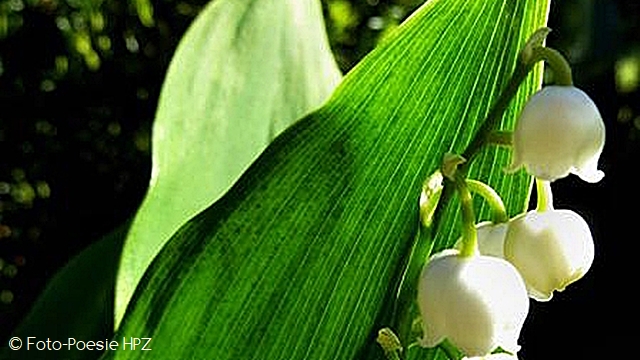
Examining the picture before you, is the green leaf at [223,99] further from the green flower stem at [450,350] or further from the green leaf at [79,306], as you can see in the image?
the green flower stem at [450,350]

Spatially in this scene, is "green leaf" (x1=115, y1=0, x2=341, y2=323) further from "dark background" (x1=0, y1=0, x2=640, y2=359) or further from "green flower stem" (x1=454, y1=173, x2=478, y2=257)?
"dark background" (x1=0, y1=0, x2=640, y2=359)

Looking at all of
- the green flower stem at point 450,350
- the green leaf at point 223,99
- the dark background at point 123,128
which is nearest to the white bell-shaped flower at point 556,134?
the green flower stem at point 450,350

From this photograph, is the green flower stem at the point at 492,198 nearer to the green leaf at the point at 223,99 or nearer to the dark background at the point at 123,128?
the green leaf at the point at 223,99

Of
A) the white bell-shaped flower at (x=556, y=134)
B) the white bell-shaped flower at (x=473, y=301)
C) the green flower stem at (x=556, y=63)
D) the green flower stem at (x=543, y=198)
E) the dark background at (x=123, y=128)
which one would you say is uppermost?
the green flower stem at (x=556, y=63)

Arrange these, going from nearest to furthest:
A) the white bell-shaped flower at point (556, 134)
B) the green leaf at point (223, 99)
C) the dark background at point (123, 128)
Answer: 1. the white bell-shaped flower at point (556, 134)
2. the green leaf at point (223, 99)
3. the dark background at point (123, 128)

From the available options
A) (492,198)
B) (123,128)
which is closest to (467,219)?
(492,198)

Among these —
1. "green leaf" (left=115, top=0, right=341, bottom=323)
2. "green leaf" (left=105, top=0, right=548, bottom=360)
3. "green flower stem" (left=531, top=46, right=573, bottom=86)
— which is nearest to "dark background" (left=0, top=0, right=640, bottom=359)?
"green leaf" (left=115, top=0, right=341, bottom=323)

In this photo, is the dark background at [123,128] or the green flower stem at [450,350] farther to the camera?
the dark background at [123,128]

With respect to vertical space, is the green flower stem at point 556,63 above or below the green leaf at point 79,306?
above

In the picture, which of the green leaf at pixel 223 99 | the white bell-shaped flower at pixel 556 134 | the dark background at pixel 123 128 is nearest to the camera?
the white bell-shaped flower at pixel 556 134
